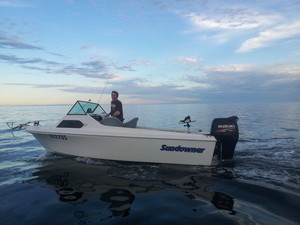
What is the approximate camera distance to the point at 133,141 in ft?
22.9

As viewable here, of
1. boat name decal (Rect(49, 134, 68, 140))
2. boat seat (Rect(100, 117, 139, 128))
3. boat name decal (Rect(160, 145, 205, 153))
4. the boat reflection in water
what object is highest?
boat seat (Rect(100, 117, 139, 128))

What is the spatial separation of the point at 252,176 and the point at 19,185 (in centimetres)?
619

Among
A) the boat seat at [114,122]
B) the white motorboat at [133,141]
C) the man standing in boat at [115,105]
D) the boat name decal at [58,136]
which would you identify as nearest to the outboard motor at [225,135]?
the white motorboat at [133,141]

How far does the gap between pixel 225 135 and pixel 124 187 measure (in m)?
3.45

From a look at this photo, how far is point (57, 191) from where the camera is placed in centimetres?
544

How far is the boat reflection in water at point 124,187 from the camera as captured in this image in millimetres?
4531

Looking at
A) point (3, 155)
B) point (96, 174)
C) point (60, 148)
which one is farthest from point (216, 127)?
point (3, 155)

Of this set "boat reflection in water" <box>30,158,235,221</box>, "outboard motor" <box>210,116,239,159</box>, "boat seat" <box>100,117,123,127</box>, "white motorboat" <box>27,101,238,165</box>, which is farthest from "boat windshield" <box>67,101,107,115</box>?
"outboard motor" <box>210,116,239,159</box>

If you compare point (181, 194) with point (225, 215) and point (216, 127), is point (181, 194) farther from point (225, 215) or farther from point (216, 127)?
point (216, 127)

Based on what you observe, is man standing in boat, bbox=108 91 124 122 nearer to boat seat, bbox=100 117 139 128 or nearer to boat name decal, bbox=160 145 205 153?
boat seat, bbox=100 117 139 128

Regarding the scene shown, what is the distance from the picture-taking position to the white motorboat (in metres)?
6.68

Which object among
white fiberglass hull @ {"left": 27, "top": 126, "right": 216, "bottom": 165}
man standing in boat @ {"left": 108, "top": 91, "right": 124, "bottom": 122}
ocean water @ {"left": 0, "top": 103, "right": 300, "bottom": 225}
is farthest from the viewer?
man standing in boat @ {"left": 108, "top": 91, "right": 124, "bottom": 122}

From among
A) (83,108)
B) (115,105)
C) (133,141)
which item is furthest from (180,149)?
(83,108)

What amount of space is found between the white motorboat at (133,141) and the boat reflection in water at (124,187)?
1.23ft
